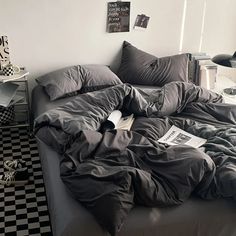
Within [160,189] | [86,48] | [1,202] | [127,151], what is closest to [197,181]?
[160,189]

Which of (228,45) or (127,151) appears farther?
(228,45)

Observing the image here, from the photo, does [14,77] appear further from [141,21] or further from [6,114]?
[141,21]

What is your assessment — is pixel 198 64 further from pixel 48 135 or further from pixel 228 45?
pixel 48 135

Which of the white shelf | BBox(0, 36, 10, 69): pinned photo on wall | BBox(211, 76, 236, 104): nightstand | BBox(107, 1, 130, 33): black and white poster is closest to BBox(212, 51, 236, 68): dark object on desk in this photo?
BBox(211, 76, 236, 104): nightstand

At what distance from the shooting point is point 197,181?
179 cm

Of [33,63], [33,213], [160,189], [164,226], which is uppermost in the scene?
[33,63]

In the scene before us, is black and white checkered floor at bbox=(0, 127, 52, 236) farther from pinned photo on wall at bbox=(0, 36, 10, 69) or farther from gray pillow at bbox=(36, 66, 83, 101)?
pinned photo on wall at bbox=(0, 36, 10, 69)

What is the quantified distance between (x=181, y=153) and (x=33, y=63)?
5.84 feet

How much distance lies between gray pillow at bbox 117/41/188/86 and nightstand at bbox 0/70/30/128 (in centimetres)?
80

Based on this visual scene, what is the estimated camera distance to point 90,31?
3.28 metres

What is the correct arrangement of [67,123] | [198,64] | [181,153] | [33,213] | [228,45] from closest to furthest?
[181,153], [67,123], [33,213], [198,64], [228,45]

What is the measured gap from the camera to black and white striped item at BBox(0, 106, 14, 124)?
123 inches

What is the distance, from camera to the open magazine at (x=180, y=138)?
2.21 meters

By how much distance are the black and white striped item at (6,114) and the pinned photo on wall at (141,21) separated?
127cm
